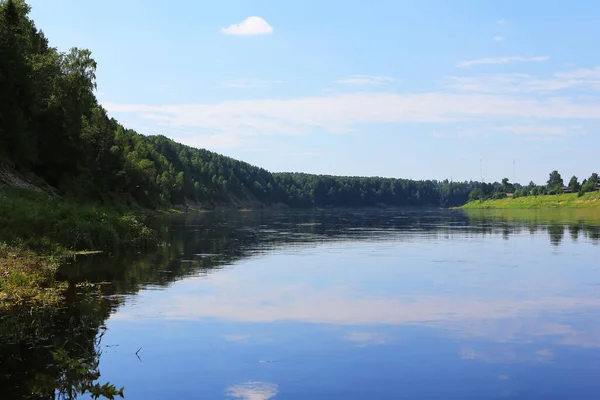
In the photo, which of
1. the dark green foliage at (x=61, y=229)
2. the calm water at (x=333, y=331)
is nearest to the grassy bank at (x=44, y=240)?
the dark green foliage at (x=61, y=229)

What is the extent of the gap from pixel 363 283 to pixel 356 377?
17.9 meters

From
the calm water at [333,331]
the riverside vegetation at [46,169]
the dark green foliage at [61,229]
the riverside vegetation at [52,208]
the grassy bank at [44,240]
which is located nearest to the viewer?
the calm water at [333,331]

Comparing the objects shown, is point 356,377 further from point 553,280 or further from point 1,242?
point 1,242

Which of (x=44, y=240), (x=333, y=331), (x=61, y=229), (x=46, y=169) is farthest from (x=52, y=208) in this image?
(x=46, y=169)

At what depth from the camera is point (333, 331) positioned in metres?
22.2

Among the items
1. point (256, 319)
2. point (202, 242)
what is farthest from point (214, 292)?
point (202, 242)

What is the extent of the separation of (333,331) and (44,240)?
77.9ft

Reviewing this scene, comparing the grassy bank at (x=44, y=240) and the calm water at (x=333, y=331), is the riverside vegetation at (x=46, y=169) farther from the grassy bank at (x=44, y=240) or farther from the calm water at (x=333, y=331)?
the calm water at (x=333, y=331)

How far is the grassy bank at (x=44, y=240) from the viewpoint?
84.8 feet

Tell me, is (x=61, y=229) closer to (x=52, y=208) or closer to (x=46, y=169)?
(x=52, y=208)

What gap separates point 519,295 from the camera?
3016 cm

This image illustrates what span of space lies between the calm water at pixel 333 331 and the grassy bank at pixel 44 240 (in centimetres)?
189

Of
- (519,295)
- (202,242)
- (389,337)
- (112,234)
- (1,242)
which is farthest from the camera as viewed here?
(202,242)

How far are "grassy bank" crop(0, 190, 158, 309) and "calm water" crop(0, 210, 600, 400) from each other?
1889mm
